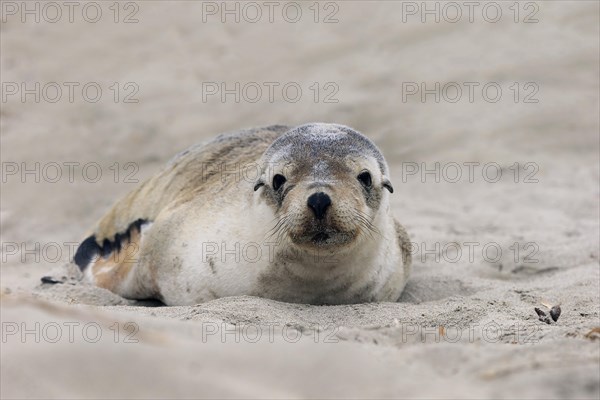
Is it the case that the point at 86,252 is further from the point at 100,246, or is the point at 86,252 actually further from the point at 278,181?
the point at 278,181

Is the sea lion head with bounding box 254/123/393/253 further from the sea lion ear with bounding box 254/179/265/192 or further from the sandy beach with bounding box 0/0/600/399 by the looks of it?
the sandy beach with bounding box 0/0/600/399

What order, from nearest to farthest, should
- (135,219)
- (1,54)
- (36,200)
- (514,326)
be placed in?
(514,326), (135,219), (36,200), (1,54)

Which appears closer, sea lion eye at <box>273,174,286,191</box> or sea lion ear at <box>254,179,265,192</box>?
sea lion eye at <box>273,174,286,191</box>

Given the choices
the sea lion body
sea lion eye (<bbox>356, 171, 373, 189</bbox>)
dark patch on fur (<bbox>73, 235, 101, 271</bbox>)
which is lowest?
dark patch on fur (<bbox>73, 235, 101, 271</bbox>)

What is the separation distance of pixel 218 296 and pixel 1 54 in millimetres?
6955

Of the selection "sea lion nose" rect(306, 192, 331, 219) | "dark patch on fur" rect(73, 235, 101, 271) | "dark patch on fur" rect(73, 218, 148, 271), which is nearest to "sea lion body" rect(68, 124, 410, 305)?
"sea lion nose" rect(306, 192, 331, 219)

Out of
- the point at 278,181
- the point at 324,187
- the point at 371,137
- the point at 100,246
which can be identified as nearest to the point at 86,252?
the point at 100,246

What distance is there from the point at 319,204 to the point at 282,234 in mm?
439

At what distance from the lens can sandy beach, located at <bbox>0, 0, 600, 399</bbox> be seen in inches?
134

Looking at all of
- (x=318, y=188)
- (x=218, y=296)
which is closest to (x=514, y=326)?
(x=318, y=188)

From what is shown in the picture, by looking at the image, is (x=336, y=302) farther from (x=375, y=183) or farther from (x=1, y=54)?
(x=1, y=54)

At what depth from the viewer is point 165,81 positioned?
11055 millimetres

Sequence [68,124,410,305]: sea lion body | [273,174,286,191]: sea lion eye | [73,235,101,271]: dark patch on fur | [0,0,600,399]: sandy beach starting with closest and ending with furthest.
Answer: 1. [0,0,600,399]: sandy beach
2. [68,124,410,305]: sea lion body
3. [273,174,286,191]: sea lion eye
4. [73,235,101,271]: dark patch on fur

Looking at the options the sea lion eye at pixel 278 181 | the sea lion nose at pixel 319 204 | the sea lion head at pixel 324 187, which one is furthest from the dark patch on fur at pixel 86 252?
the sea lion nose at pixel 319 204
